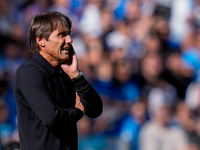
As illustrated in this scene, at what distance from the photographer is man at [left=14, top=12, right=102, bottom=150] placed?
225cm

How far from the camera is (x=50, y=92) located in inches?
92.0

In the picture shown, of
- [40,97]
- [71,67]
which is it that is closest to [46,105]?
[40,97]

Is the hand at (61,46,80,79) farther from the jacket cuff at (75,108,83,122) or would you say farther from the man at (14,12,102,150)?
the jacket cuff at (75,108,83,122)

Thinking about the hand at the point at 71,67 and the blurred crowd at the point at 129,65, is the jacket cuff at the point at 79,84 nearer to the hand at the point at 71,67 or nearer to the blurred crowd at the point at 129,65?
the hand at the point at 71,67

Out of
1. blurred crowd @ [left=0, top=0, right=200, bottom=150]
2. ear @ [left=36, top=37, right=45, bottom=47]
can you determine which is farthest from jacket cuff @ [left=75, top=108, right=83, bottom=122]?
blurred crowd @ [left=0, top=0, right=200, bottom=150]

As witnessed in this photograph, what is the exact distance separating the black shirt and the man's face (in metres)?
0.06

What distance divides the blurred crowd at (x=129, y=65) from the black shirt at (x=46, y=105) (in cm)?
313

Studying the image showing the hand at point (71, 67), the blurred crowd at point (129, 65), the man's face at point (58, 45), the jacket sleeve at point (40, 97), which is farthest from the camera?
the blurred crowd at point (129, 65)

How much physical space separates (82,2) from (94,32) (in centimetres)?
Result: 98

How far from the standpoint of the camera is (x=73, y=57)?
2.54 meters

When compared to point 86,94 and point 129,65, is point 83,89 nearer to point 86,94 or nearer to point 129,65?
point 86,94

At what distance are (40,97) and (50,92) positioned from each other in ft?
0.39

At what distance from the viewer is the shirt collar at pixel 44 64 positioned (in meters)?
2.41

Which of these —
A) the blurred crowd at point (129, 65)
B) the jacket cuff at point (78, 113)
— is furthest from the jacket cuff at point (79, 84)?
the blurred crowd at point (129, 65)
